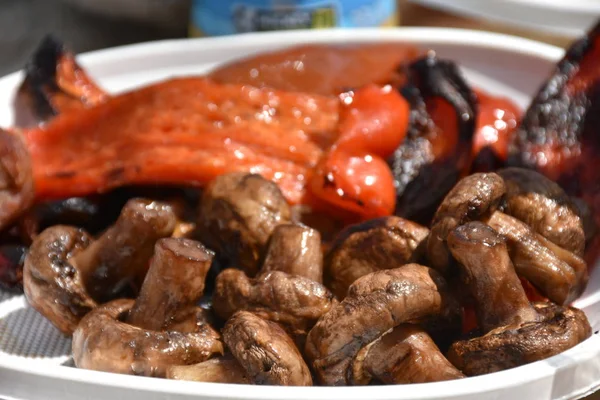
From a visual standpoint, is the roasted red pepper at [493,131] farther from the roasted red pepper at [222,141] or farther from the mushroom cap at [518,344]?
the mushroom cap at [518,344]

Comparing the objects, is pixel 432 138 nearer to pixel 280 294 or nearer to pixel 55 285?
pixel 280 294

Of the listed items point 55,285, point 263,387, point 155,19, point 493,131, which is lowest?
point 155,19

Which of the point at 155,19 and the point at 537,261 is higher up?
the point at 537,261

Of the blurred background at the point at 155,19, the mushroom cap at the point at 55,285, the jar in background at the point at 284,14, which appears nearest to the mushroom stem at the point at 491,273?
the mushroom cap at the point at 55,285

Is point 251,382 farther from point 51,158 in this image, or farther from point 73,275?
point 51,158

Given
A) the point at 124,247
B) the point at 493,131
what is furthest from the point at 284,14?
the point at 124,247

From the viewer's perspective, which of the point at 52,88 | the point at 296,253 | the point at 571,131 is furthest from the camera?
the point at 52,88

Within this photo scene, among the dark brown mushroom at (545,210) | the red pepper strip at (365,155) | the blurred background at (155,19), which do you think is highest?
the dark brown mushroom at (545,210)
